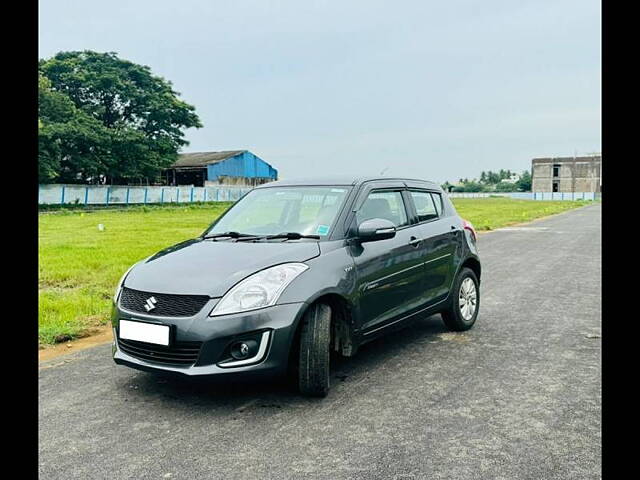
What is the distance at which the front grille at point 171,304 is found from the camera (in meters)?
3.67

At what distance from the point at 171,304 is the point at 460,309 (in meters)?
3.33

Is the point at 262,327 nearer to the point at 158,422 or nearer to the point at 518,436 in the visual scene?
the point at 158,422

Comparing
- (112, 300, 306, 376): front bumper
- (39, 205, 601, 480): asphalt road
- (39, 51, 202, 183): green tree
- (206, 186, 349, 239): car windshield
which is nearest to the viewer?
(39, 205, 601, 480): asphalt road

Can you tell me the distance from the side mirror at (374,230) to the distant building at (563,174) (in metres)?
101

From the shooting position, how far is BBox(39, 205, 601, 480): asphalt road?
119 inches

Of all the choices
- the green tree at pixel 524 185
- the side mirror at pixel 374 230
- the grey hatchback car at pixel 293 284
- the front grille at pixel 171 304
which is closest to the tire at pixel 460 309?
the grey hatchback car at pixel 293 284

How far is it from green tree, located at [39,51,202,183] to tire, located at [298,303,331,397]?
33561 mm

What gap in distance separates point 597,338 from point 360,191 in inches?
118

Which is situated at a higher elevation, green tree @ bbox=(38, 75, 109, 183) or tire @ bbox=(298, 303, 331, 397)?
green tree @ bbox=(38, 75, 109, 183)

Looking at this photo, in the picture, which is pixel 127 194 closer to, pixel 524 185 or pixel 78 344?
pixel 78 344

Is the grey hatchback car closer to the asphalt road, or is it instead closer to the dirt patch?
the asphalt road

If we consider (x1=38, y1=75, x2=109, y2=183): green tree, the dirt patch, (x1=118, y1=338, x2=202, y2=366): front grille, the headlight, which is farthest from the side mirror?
(x1=38, y1=75, x2=109, y2=183): green tree

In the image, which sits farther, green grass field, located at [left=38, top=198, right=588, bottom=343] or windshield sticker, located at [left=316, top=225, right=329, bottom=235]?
green grass field, located at [left=38, top=198, right=588, bottom=343]

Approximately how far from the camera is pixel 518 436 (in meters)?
3.36
